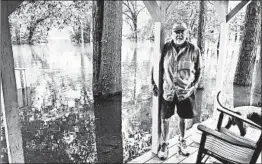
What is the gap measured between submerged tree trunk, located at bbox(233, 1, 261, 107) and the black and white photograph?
0.03 meters

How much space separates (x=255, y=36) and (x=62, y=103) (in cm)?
555

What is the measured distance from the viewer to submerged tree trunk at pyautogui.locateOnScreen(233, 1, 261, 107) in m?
6.18

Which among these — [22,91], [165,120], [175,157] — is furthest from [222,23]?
[22,91]

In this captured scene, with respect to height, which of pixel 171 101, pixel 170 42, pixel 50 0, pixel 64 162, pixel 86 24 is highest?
pixel 50 0

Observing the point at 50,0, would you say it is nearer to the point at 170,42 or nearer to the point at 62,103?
the point at 62,103

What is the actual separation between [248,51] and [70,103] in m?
5.10

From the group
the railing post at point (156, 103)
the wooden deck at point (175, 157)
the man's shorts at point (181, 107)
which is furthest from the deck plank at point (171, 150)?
the man's shorts at point (181, 107)

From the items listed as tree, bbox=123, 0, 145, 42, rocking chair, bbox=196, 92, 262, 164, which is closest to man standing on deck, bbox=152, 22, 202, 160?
rocking chair, bbox=196, 92, 262, 164

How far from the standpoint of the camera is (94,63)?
5.84 meters

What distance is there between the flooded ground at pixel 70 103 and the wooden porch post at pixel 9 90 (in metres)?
1.88

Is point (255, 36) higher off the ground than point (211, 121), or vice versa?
point (255, 36)

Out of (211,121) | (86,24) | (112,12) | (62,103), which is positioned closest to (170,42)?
(211,121)

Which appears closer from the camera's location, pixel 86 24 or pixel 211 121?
pixel 211 121

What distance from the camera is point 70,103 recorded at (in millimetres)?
6551
